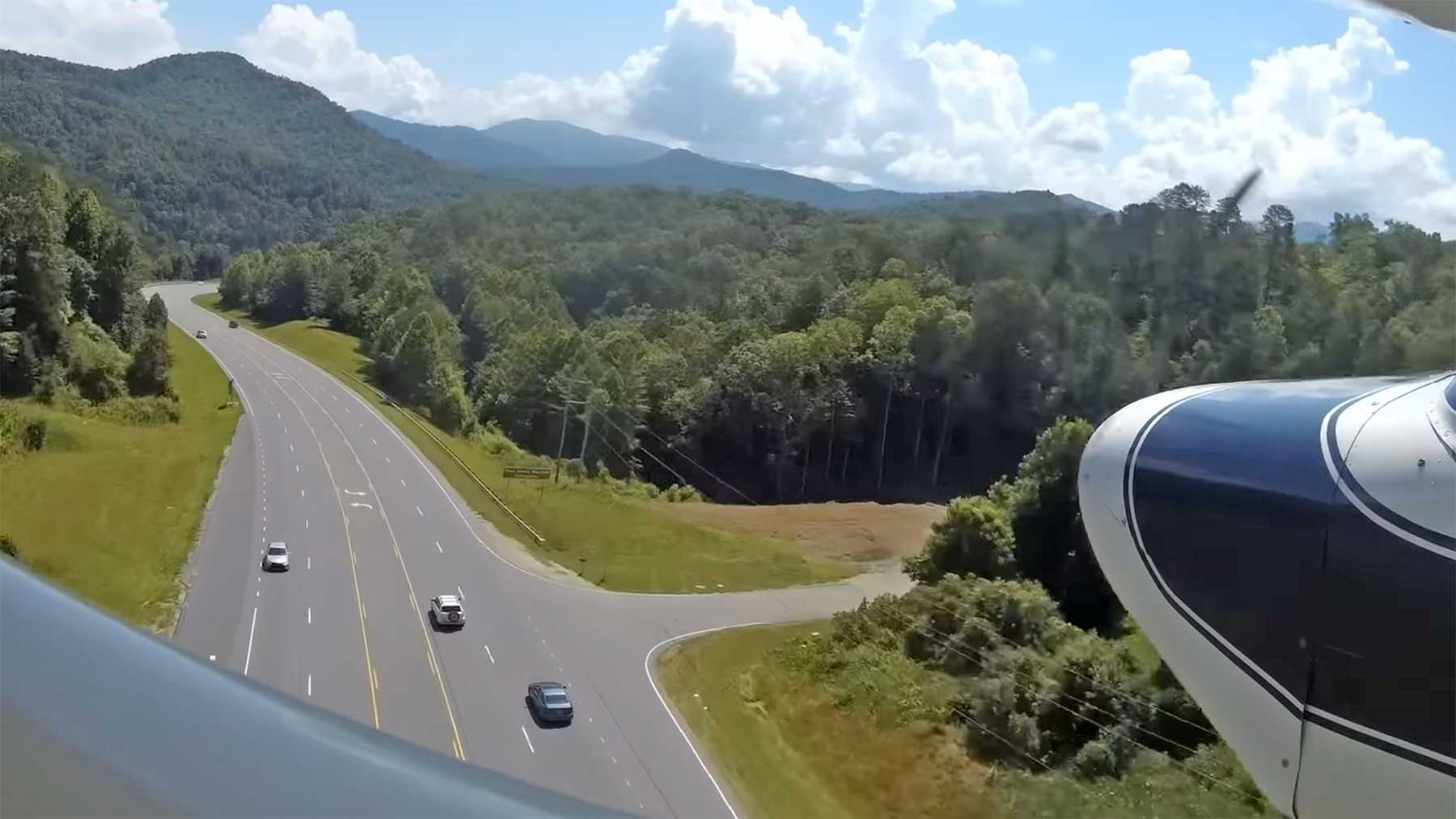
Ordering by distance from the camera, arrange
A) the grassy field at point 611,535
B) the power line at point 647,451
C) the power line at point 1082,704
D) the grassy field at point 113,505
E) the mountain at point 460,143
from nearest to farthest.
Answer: the grassy field at point 113,505, the power line at point 1082,704, the grassy field at point 611,535, the power line at point 647,451, the mountain at point 460,143

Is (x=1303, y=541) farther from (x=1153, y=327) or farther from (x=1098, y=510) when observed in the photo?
(x=1153, y=327)

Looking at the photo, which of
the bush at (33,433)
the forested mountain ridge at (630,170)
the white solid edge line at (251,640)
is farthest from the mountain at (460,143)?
the white solid edge line at (251,640)

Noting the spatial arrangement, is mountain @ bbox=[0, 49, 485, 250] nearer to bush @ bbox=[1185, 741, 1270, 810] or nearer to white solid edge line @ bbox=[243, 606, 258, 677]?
A: white solid edge line @ bbox=[243, 606, 258, 677]

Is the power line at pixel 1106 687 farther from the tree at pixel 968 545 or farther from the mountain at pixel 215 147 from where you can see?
the mountain at pixel 215 147

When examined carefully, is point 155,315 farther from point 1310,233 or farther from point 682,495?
point 1310,233

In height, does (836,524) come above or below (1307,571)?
below

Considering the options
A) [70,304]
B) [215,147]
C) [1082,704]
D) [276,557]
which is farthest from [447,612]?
[215,147]
